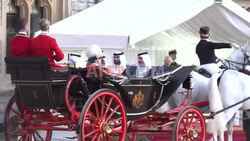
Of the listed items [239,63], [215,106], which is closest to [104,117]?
[215,106]

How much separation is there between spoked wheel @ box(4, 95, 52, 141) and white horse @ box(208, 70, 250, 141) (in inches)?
104

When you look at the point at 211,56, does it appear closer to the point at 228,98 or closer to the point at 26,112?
the point at 228,98

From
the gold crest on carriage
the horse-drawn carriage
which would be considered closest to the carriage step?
the horse-drawn carriage

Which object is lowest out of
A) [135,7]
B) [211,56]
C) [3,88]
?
[3,88]

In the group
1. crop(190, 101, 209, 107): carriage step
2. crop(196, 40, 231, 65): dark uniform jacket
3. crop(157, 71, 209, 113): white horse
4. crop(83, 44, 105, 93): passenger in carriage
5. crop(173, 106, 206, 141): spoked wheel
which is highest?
crop(196, 40, 231, 65): dark uniform jacket

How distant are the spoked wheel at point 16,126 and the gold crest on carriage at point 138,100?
133 centimetres

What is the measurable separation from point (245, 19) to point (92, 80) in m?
6.42

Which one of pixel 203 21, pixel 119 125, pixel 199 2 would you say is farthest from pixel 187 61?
pixel 119 125

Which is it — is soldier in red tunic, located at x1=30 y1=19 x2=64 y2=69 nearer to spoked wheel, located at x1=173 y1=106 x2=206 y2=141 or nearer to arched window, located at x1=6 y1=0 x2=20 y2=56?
spoked wheel, located at x1=173 y1=106 x2=206 y2=141

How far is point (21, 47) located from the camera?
318 inches

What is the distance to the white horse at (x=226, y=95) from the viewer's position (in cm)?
951

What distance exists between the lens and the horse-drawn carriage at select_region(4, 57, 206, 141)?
7.45 metres

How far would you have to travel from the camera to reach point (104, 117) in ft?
24.6

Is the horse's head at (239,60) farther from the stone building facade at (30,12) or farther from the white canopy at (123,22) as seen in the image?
the stone building facade at (30,12)
